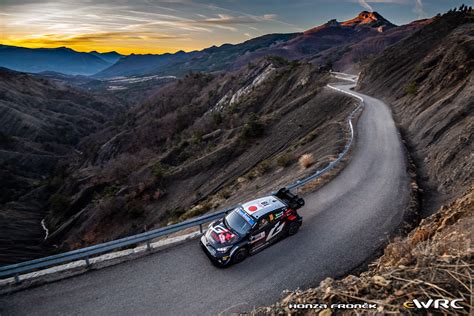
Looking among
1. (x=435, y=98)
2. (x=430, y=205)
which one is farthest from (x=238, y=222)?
(x=435, y=98)

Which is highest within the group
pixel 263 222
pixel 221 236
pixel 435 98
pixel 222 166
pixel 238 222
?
pixel 435 98

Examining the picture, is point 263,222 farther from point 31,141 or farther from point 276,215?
point 31,141

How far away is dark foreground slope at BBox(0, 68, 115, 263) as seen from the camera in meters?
47.9

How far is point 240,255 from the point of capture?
9.45 metres

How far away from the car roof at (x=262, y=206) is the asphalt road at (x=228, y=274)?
1.39 metres

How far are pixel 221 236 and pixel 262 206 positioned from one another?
1965 millimetres

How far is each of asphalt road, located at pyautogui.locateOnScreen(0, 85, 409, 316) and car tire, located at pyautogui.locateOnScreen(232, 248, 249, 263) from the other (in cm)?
19

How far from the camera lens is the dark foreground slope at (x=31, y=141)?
4791 cm

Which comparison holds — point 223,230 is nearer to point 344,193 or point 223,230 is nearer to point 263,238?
point 263,238

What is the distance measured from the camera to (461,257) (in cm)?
513

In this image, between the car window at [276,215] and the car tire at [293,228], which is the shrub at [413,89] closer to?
the car tire at [293,228]

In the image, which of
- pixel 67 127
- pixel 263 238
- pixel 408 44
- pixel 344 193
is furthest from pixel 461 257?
pixel 67 127

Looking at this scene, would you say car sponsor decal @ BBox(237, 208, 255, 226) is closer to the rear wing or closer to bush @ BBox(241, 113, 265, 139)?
the rear wing

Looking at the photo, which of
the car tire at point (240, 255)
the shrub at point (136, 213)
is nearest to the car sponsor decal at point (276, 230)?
the car tire at point (240, 255)
